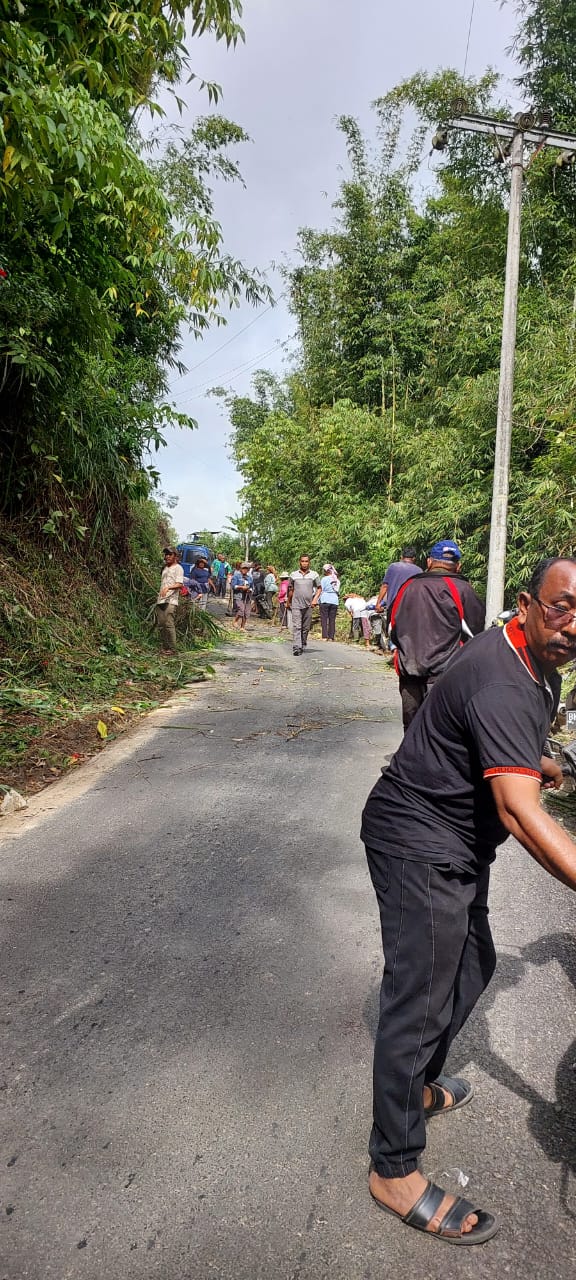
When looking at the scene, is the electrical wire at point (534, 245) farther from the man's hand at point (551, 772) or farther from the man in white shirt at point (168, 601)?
the man's hand at point (551, 772)

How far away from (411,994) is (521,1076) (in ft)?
3.07

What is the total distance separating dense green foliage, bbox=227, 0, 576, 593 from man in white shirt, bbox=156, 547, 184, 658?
606 centimetres

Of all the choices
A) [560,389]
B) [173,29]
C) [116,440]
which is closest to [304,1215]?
[173,29]

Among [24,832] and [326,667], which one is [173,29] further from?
[326,667]

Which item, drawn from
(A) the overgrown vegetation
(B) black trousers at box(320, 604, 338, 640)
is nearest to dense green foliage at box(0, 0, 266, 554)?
(A) the overgrown vegetation

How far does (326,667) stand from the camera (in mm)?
12664

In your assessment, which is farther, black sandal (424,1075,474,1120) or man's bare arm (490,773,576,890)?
black sandal (424,1075,474,1120)

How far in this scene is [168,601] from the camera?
11914mm

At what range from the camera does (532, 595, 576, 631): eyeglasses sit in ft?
6.20

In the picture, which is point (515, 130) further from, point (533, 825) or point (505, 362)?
point (533, 825)

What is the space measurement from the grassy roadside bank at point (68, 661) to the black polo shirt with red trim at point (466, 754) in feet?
14.0

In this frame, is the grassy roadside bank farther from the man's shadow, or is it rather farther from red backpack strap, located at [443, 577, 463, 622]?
the man's shadow

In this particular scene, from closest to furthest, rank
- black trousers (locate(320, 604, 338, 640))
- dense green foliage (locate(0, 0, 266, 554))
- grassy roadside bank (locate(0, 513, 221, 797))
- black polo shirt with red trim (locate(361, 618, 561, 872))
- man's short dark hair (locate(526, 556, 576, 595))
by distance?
black polo shirt with red trim (locate(361, 618, 561, 872)) → man's short dark hair (locate(526, 556, 576, 595)) → dense green foliage (locate(0, 0, 266, 554)) → grassy roadside bank (locate(0, 513, 221, 797)) → black trousers (locate(320, 604, 338, 640))

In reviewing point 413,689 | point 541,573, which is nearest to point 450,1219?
point 541,573
